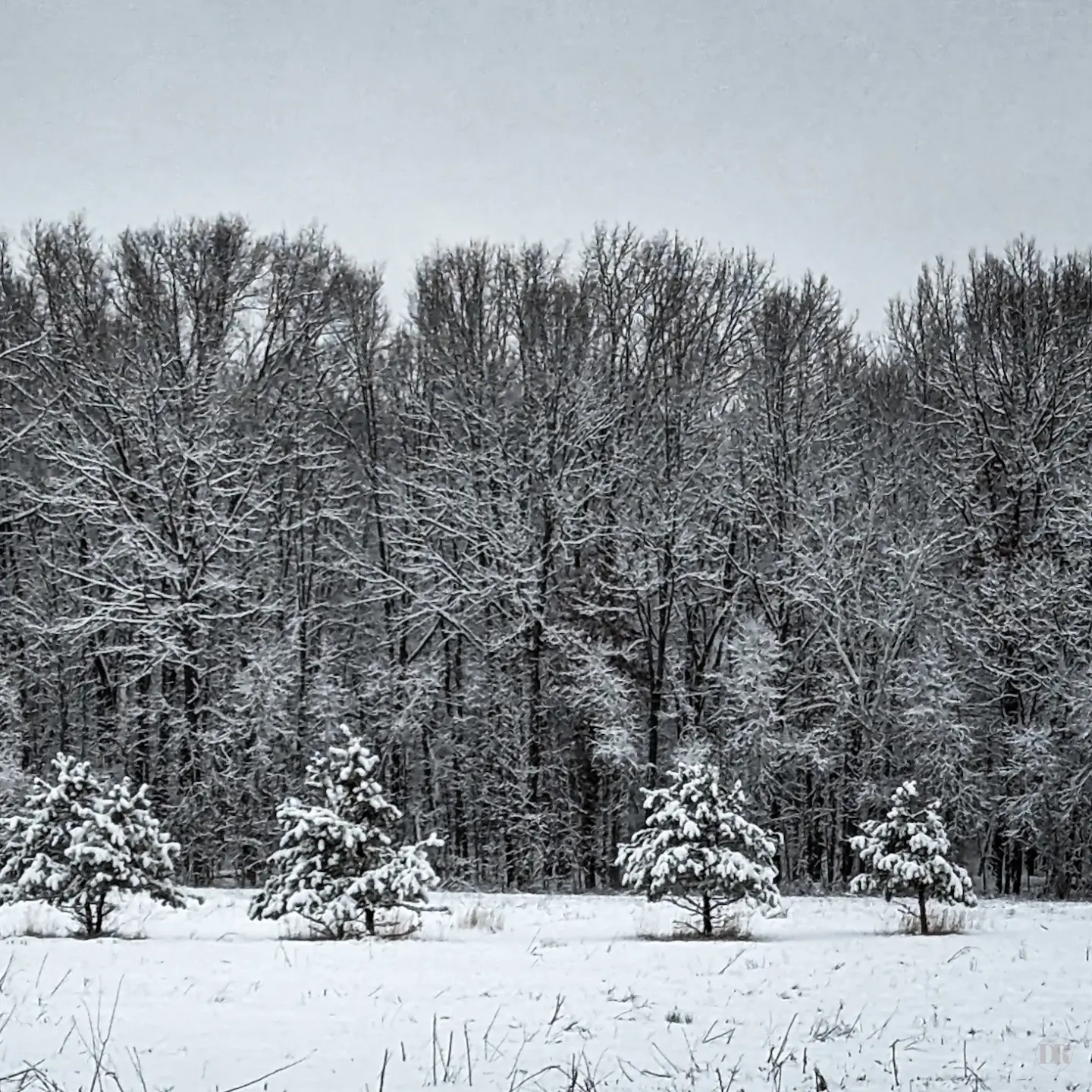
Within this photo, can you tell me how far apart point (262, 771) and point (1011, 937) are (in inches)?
640

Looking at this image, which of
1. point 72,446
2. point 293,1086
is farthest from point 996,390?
point 293,1086

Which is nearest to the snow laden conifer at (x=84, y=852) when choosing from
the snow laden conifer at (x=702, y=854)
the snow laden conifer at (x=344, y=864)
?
the snow laden conifer at (x=344, y=864)

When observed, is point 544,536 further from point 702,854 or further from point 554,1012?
point 554,1012

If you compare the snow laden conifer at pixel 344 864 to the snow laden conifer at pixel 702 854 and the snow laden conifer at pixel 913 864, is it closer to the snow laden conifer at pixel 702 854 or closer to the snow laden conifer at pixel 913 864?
the snow laden conifer at pixel 702 854

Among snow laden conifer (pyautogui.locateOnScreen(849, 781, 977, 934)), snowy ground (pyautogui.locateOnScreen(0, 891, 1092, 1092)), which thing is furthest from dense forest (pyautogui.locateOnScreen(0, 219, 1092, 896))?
snowy ground (pyautogui.locateOnScreen(0, 891, 1092, 1092))

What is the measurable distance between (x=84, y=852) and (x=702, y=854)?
23.0ft

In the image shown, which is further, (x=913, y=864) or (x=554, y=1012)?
(x=913, y=864)

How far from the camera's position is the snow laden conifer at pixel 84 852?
13156mm

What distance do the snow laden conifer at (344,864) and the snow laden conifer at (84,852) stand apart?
1.41 m

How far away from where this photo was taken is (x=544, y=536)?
26.2 m

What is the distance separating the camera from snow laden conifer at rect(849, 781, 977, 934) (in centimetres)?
1360

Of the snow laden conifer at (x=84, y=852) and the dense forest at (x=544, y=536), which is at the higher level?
the dense forest at (x=544, y=536)

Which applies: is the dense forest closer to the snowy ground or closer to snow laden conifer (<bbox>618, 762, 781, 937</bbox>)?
snow laden conifer (<bbox>618, 762, 781, 937</bbox>)

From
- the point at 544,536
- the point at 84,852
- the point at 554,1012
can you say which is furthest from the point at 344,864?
the point at 544,536
